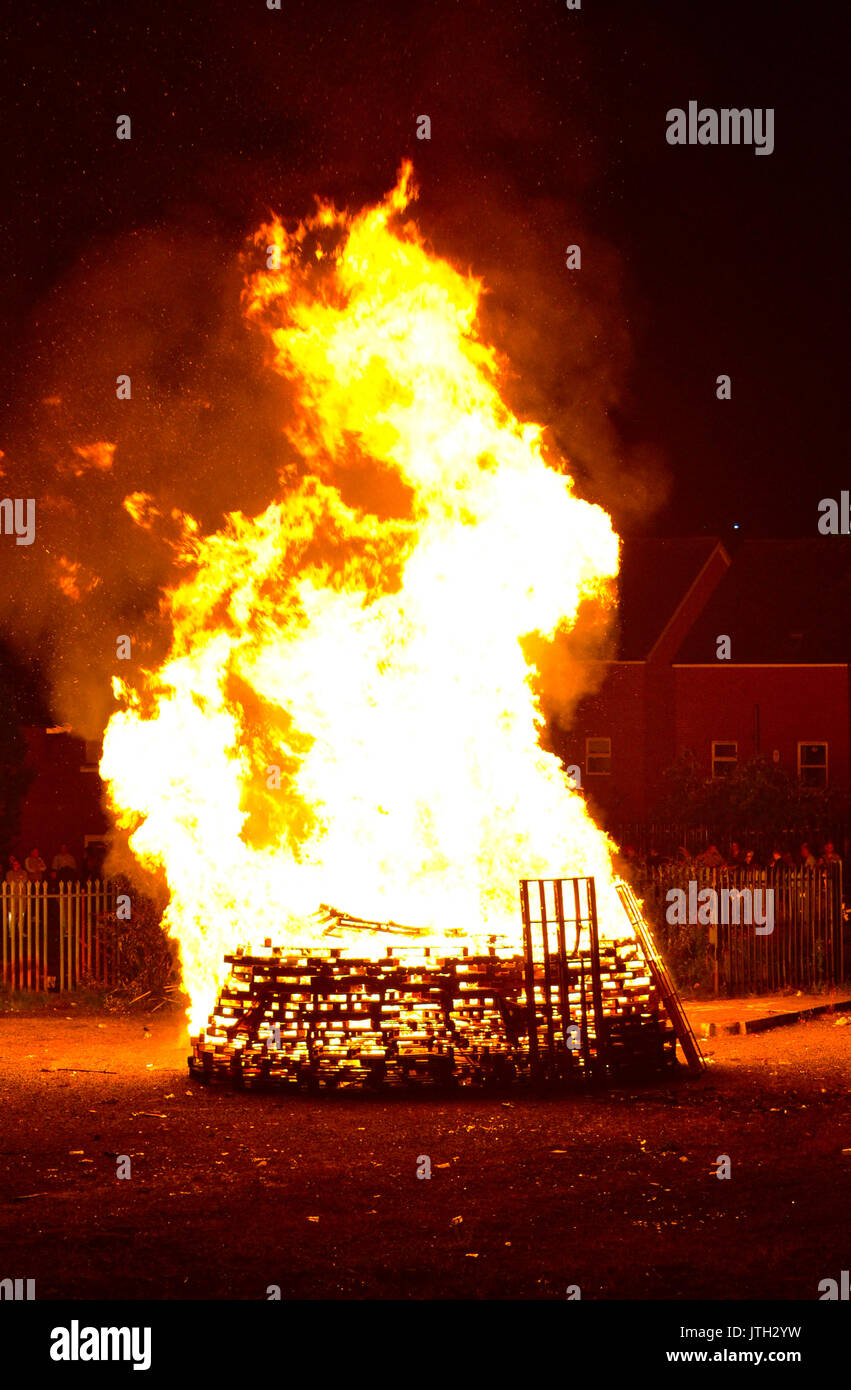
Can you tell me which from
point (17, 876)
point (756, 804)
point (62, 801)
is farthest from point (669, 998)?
point (62, 801)

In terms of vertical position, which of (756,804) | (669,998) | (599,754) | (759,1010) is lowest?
(759,1010)

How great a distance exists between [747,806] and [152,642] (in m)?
12.3

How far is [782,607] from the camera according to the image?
1686 inches

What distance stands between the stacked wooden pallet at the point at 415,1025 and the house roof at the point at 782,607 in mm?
29612

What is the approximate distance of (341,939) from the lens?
13273 millimetres

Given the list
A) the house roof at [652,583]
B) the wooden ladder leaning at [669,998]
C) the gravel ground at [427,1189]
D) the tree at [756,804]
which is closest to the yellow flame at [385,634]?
the wooden ladder leaning at [669,998]

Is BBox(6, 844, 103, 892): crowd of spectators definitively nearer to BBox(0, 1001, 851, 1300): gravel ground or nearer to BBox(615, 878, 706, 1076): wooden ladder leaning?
BBox(0, 1001, 851, 1300): gravel ground

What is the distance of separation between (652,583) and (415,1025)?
32.7 m

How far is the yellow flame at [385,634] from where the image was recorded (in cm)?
1358

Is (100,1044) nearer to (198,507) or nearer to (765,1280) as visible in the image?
(198,507)

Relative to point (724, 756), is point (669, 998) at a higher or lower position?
lower

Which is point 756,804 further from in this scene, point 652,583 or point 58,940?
point 58,940
